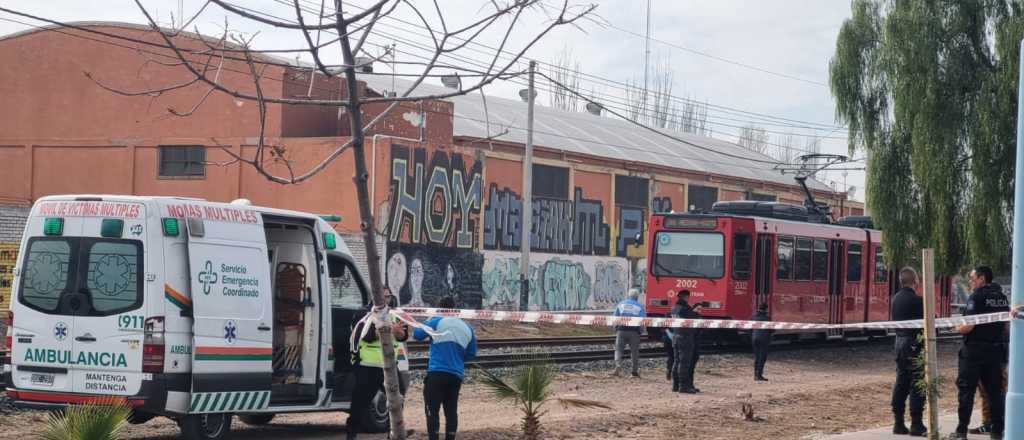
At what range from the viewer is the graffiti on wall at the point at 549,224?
45.0m

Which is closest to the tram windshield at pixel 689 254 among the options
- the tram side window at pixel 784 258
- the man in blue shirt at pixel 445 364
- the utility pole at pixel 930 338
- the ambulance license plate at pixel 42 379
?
the tram side window at pixel 784 258

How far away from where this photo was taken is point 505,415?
16094 mm

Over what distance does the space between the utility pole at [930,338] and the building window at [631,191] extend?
38087 millimetres

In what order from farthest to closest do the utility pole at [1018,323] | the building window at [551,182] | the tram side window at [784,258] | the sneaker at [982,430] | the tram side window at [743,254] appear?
the building window at [551,182], the tram side window at [784,258], the tram side window at [743,254], the sneaker at [982,430], the utility pole at [1018,323]

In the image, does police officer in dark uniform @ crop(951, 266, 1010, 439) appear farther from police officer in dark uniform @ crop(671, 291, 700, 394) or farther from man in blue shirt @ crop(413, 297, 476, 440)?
police officer in dark uniform @ crop(671, 291, 700, 394)

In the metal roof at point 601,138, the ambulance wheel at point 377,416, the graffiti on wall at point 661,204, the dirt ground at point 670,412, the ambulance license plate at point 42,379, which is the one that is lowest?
the dirt ground at point 670,412

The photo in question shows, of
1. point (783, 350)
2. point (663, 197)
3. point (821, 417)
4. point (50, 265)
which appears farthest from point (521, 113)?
point (50, 265)

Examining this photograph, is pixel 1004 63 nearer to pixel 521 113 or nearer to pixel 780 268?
pixel 780 268

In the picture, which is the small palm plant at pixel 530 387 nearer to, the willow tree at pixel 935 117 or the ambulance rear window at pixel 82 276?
the ambulance rear window at pixel 82 276

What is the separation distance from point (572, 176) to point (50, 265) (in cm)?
3659

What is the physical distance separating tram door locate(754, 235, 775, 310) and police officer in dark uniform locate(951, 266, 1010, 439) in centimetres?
1525

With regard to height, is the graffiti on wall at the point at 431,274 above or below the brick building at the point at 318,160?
below

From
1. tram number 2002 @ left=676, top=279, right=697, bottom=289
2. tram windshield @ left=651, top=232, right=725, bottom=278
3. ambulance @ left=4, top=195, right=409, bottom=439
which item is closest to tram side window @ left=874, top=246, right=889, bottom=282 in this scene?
tram windshield @ left=651, top=232, right=725, bottom=278

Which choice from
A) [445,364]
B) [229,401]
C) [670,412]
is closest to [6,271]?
[670,412]
